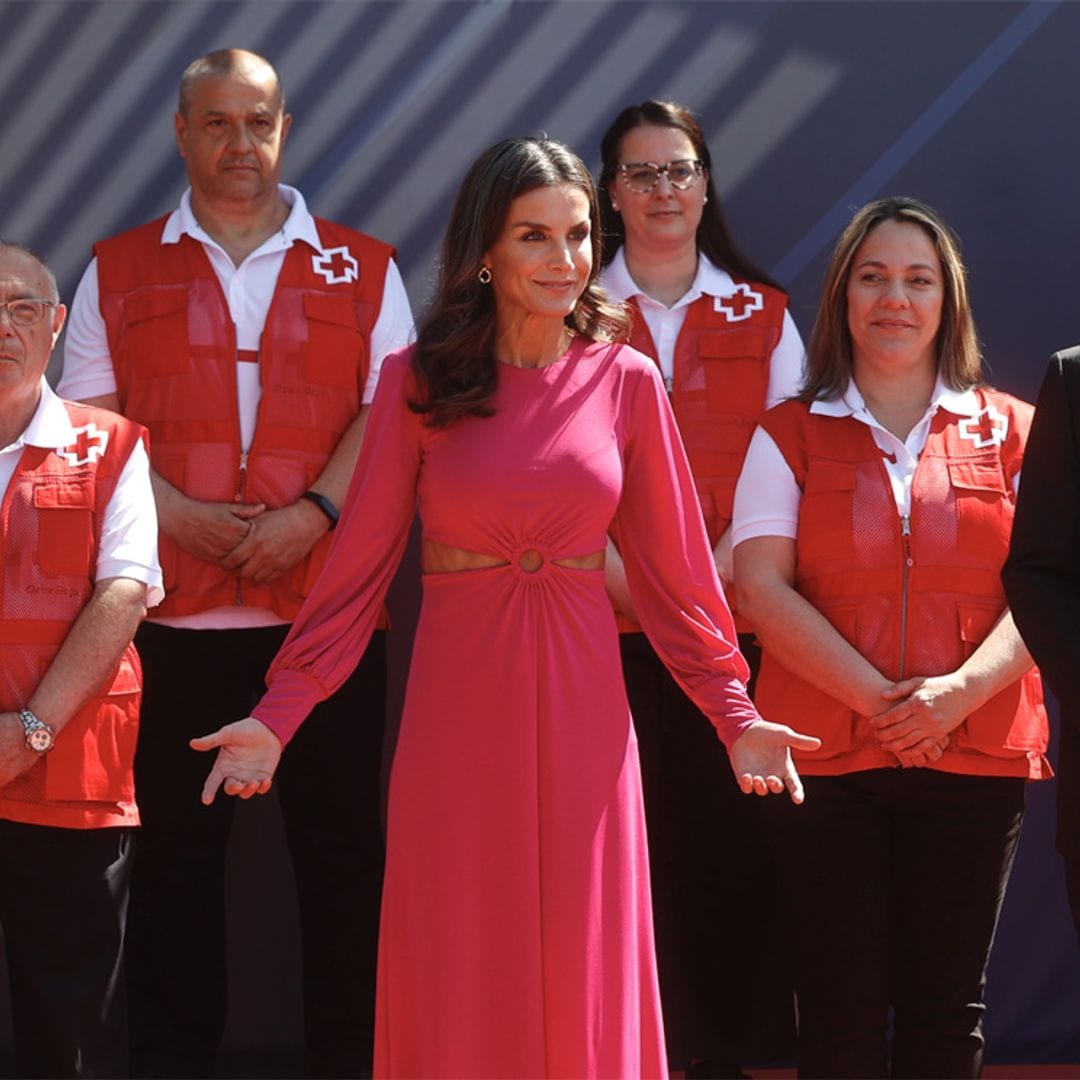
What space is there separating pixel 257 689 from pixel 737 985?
1.38 m

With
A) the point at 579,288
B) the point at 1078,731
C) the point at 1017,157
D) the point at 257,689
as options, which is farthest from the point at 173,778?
the point at 1017,157

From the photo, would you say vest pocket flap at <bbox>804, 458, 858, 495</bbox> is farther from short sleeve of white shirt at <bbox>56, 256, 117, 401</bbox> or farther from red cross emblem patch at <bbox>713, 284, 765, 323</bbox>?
short sleeve of white shirt at <bbox>56, 256, 117, 401</bbox>

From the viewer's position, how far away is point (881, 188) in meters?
5.44

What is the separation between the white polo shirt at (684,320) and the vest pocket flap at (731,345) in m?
0.07

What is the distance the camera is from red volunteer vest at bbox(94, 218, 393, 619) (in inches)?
189

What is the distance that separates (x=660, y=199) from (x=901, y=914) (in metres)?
1.82

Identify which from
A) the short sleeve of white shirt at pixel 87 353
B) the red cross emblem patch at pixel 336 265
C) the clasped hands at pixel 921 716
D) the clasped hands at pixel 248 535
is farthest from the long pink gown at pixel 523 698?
the short sleeve of white shirt at pixel 87 353

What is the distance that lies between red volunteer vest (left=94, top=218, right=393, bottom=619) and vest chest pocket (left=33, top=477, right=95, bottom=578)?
47 cm

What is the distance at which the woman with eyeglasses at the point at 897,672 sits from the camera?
4215 millimetres

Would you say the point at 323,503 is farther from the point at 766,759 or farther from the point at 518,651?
the point at 766,759

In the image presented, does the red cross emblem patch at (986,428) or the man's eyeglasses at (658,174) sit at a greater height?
the man's eyeglasses at (658,174)

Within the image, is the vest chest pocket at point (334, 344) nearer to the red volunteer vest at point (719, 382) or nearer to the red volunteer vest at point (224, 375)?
the red volunteer vest at point (224, 375)

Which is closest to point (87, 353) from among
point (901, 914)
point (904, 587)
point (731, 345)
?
point (731, 345)

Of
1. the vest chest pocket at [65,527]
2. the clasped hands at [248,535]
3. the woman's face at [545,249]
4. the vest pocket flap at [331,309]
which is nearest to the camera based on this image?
the woman's face at [545,249]
